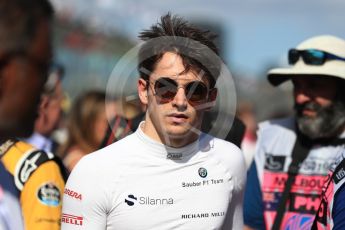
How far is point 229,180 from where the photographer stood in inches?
134

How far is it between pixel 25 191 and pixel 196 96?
864mm

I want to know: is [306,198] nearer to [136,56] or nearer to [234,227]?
[234,227]

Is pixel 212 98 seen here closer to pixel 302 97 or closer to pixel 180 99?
pixel 180 99

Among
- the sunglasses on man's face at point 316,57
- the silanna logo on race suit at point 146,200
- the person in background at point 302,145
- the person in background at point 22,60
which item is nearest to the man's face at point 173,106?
the silanna logo on race suit at point 146,200

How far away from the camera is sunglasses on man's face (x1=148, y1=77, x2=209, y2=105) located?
3.27 m

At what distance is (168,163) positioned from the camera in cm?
326

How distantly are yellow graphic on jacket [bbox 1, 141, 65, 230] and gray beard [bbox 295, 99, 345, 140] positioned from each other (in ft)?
6.11

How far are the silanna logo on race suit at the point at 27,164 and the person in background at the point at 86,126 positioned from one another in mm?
2428

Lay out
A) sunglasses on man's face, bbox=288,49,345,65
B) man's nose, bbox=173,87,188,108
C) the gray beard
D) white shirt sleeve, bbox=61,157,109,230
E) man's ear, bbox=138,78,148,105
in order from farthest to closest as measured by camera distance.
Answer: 1. sunglasses on man's face, bbox=288,49,345,65
2. the gray beard
3. man's ear, bbox=138,78,148,105
4. man's nose, bbox=173,87,188,108
5. white shirt sleeve, bbox=61,157,109,230

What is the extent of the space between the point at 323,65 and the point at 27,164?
2296 mm

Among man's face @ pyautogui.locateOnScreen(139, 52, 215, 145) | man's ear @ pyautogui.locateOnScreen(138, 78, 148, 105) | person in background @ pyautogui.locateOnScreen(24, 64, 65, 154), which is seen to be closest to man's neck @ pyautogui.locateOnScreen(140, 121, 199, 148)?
man's face @ pyautogui.locateOnScreen(139, 52, 215, 145)

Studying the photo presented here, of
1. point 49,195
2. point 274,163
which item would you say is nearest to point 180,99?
point 49,195

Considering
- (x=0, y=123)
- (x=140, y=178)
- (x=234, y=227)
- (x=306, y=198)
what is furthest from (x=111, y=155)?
(x=306, y=198)

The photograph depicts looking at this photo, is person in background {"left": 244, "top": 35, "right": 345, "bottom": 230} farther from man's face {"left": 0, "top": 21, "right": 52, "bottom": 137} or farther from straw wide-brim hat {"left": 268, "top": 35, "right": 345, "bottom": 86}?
man's face {"left": 0, "top": 21, "right": 52, "bottom": 137}
